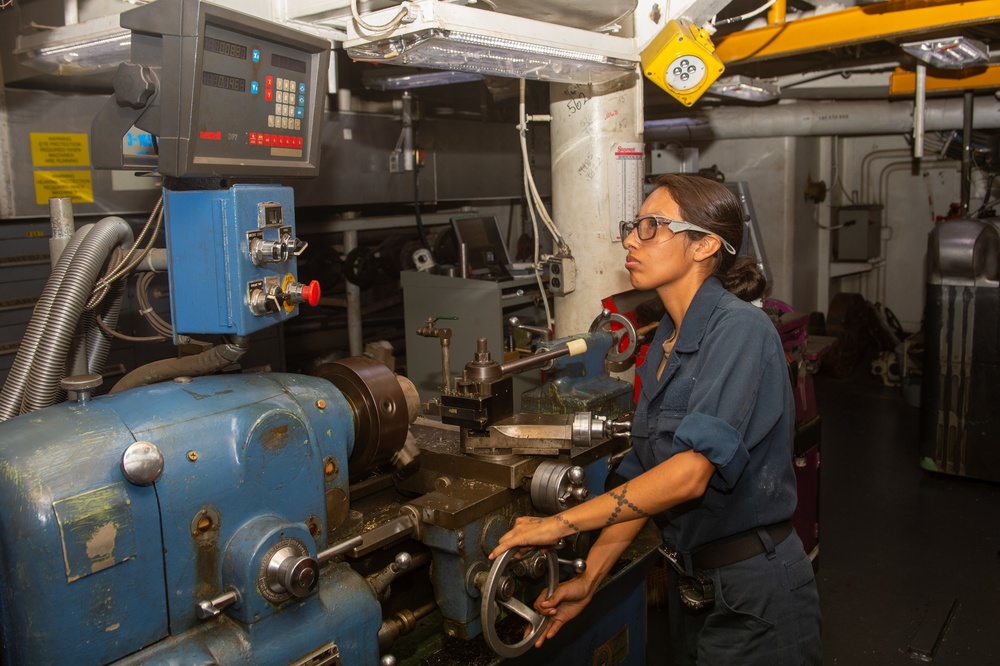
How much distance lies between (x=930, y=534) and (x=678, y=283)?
2396 mm

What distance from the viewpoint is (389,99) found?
3.37m

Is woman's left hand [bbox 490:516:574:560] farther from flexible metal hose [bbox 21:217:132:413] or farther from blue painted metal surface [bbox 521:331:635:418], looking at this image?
flexible metal hose [bbox 21:217:132:413]

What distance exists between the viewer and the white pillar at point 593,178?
8.02ft

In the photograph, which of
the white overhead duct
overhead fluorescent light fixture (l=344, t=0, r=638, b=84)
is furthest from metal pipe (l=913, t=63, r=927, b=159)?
overhead fluorescent light fixture (l=344, t=0, r=638, b=84)

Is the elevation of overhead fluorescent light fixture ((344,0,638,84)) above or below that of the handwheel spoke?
above

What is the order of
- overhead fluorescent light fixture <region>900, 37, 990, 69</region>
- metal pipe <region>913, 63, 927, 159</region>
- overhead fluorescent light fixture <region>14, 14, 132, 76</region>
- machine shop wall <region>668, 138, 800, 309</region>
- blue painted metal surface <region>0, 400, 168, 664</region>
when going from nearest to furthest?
blue painted metal surface <region>0, 400, 168, 664</region>
overhead fluorescent light fixture <region>14, 14, 132, 76</region>
overhead fluorescent light fixture <region>900, 37, 990, 69</region>
metal pipe <region>913, 63, 927, 159</region>
machine shop wall <region>668, 138, 800, 309</region>

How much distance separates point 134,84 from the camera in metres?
1.23

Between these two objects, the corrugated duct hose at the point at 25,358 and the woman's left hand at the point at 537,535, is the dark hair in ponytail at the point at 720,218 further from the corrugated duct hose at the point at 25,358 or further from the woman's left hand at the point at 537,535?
the corrugated duct hose at the point at 25,358

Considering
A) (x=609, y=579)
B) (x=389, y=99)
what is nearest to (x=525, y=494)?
(x=609, y=579)

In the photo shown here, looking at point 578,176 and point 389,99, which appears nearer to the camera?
point 578,176

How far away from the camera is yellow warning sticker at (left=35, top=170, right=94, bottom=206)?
229cm

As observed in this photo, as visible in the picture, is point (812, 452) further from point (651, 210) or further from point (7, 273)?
point (7, 273)

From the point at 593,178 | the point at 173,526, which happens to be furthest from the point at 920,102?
the point at 173,526

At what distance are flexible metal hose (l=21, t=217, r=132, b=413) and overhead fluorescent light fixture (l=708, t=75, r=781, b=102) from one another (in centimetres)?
296
